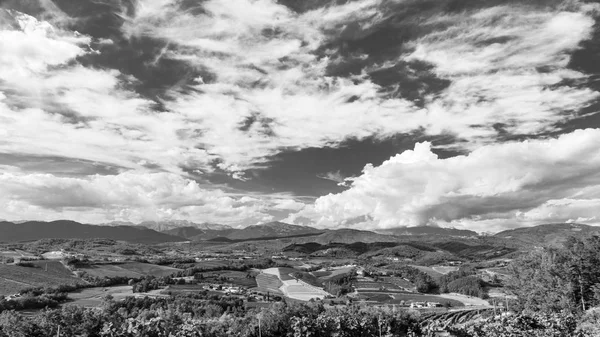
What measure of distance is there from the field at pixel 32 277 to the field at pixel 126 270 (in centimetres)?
991

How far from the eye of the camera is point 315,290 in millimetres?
144875

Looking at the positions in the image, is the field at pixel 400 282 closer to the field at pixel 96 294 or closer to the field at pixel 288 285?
the field at pixel 288 285

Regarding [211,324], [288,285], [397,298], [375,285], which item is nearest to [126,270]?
[288,285]

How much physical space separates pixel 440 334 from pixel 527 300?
32462 millimetres

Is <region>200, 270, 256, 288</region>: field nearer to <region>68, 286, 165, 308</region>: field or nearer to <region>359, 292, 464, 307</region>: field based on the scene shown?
<region>68, 286, 165, 308</region>: field

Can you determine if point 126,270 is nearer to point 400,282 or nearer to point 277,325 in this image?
point 400,282

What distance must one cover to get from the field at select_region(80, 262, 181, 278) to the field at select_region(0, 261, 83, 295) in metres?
9.91

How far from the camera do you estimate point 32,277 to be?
129m

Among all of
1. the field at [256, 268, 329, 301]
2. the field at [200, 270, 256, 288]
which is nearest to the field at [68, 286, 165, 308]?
the field at [200, 270, 256, 288]

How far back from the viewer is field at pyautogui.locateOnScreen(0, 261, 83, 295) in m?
112

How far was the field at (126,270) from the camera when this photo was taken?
510 ft

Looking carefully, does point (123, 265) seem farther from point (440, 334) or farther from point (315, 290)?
point (440, 334)

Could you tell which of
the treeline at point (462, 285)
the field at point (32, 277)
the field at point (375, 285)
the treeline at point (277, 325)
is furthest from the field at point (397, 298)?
the treeline at point (277, 325)

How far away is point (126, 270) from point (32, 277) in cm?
4448
